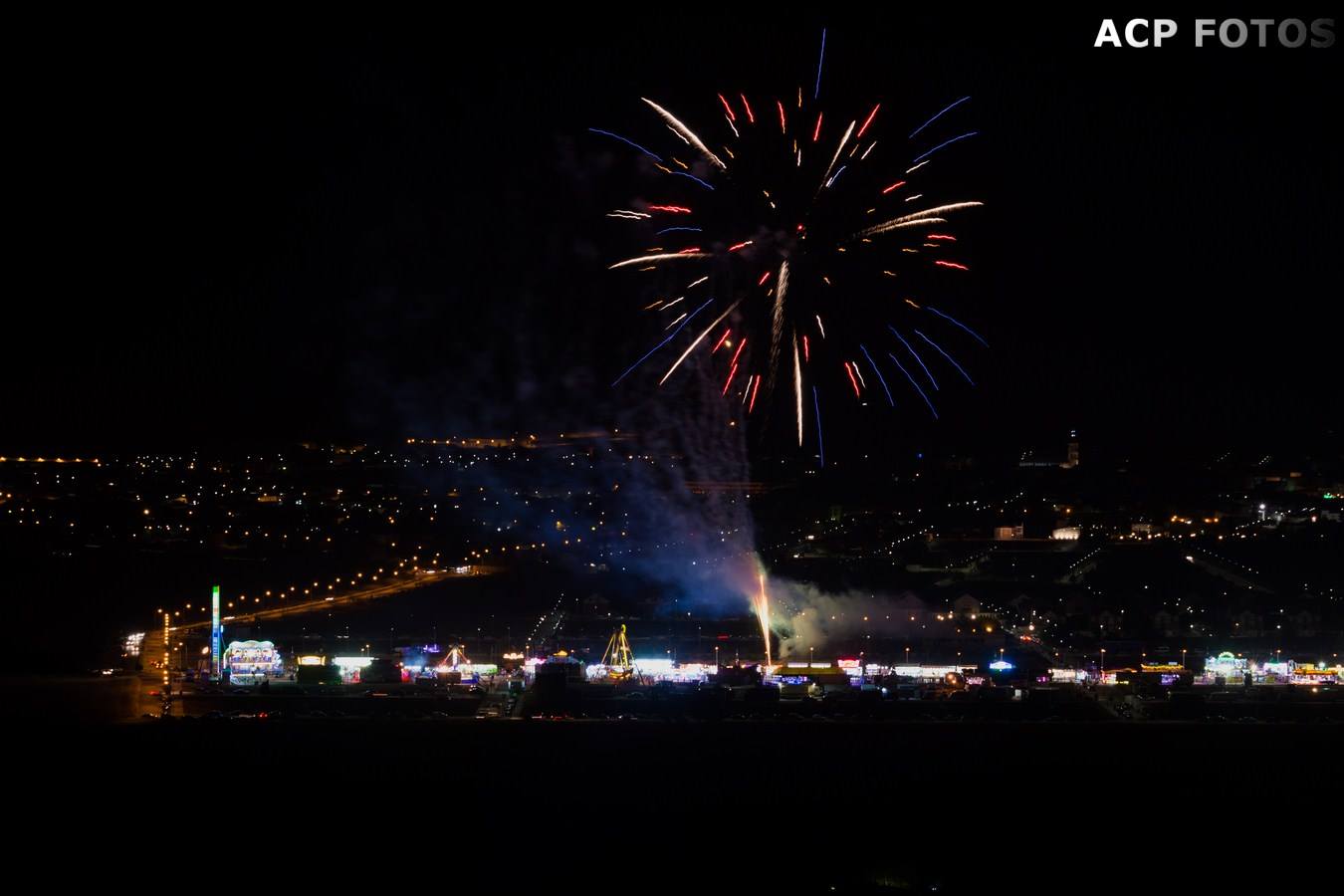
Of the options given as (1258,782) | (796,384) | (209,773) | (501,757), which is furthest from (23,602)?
(1258,782)

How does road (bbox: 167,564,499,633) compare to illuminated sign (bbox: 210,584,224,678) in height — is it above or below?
above

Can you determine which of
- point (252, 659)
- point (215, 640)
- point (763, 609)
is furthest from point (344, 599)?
point (763, 609)

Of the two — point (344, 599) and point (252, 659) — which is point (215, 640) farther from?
point (344, 599)

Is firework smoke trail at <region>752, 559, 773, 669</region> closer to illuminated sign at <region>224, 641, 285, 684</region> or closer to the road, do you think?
the road

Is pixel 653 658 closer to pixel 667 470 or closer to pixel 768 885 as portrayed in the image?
pixel 768 885

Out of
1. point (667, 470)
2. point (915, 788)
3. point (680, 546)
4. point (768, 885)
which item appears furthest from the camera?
point (667, 470)

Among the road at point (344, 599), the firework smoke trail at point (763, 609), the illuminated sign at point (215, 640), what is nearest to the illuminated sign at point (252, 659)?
the illuminated sign at point (215, 640)

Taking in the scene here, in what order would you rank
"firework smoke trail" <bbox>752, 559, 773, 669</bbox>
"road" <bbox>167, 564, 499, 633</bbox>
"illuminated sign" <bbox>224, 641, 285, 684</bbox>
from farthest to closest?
1. "road" <bbox>167, 564, 499, 633</bbox>
2. "firework smoke trail" <bbox>752, 559, 773, 669</bbox>
3. "illuminated sign" <bbox>224, 641, 285, 684</bbox>

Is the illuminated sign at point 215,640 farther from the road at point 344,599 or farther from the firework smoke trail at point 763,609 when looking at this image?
the firework smoke trail at point 763,609

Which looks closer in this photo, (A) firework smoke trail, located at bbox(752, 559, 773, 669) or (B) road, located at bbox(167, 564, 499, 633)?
(A) firework smoke trail, located at bbox(752, 559, 773, 669)

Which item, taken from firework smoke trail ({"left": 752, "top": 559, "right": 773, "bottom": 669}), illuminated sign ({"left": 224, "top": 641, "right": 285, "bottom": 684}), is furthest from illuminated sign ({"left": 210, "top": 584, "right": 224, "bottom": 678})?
firework smoke trail ({"left": 752, "top": 559, "right": 773, "bottom": 669})

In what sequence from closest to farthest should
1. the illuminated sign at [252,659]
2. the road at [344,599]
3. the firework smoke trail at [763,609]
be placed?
1. the illuminated sign at [252,659]
2. the firework smoke trail at [763,609]
3. the road at [344,599]
